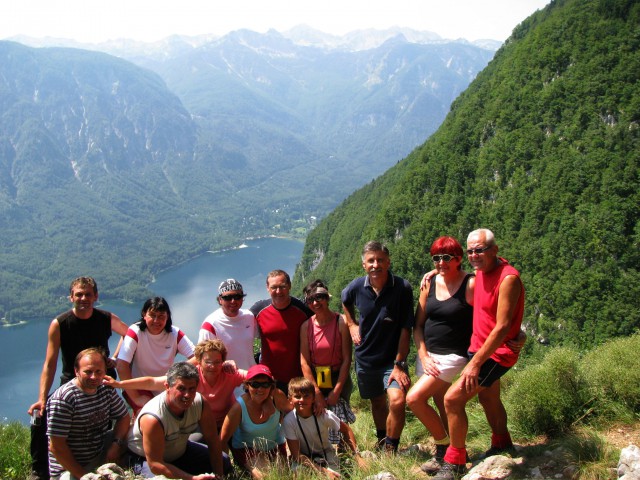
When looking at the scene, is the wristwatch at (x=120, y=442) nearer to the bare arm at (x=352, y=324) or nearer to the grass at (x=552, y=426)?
the grass at (x=552, y=426)

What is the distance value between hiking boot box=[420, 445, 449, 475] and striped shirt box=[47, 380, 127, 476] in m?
2.87

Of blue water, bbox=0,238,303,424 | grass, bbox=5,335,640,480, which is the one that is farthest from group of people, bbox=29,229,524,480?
blue water, bbox=0,238,303,424

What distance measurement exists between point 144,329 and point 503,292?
3580 mm

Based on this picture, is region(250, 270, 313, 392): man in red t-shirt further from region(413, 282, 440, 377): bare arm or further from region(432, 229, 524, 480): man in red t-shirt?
region(432, 229, 524, 480): man in red t-shirt

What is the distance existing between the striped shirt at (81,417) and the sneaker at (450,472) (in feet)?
9.75

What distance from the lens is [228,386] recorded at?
539cm

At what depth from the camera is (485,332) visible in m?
4.59

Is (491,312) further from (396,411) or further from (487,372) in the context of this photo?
Answer: (396,411)

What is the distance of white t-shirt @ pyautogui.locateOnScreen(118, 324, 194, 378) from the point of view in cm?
551

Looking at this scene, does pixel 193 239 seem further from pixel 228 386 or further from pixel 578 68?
pixel 228 386

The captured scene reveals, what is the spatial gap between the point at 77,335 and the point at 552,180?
222 feet

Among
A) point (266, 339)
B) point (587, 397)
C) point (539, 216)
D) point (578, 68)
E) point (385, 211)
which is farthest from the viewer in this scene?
point (385, 211)

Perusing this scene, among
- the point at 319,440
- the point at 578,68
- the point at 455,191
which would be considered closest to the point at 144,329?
the point at 319,440

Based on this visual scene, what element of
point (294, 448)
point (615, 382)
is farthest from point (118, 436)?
point (615, 382)
